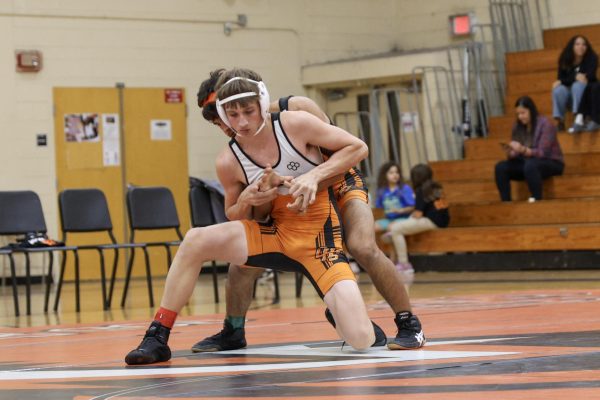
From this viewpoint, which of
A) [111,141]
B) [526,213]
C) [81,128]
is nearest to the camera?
[526,213]

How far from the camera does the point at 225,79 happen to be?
15.7 feet

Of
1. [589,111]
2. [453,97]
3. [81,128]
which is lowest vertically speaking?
[589,111]

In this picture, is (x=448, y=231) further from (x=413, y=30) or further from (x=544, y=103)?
(x=413, y=30)

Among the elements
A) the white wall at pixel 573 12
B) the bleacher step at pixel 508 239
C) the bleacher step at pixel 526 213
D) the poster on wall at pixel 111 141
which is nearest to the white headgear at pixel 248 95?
the bleacher step at pixel 508 239

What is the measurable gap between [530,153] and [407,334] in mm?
7573

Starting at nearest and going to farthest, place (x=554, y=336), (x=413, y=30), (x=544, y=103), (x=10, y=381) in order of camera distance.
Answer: (x=10, y=381) < (x=554, y=336) < (x=544, y=103) < (x=413, y=30)

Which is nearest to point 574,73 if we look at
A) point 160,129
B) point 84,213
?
point 160,129

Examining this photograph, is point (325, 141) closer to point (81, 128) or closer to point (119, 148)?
point (81, 128)

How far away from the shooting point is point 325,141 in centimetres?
489

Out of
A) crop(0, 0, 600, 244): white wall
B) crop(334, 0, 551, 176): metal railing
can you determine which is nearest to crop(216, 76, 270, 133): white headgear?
crop(0, 0, 600, 244): white wall

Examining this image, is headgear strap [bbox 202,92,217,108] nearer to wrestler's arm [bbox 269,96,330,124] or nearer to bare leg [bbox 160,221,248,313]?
wrestler's arm [bbox 269,96,330,124]

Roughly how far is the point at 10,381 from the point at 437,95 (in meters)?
10.1

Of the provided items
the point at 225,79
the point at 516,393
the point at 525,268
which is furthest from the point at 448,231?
the point at 516,393

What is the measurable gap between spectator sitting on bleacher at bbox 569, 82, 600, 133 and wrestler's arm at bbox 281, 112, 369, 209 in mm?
8032
